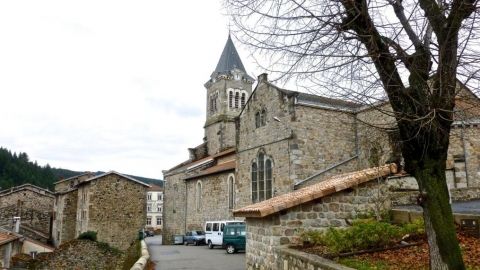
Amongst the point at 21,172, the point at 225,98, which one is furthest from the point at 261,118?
the point at 21,172

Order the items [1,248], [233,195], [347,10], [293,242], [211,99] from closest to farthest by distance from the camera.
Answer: [347,10], [293,242], [1,248], [233,195], [211,99]

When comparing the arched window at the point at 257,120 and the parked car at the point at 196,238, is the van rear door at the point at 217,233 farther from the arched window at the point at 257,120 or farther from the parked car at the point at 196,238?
the arched window at the point at 257,120

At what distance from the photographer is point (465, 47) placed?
520 cm

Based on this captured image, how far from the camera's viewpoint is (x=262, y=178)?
23500mm

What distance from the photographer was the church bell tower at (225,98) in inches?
1666

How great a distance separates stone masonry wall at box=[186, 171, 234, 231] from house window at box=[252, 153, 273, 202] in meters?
4.12

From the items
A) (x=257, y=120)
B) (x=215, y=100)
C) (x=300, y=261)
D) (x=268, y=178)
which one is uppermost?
(x=215, y=100)

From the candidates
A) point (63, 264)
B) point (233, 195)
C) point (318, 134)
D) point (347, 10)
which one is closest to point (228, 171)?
point (233, 195)

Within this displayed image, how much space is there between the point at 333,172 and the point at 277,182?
2948 mm

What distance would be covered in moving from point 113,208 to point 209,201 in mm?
7928

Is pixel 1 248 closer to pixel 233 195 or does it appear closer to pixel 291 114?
pixel 233 195

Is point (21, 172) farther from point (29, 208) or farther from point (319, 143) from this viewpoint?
point (319, 143)

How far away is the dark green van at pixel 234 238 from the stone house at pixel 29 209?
90.9 feet

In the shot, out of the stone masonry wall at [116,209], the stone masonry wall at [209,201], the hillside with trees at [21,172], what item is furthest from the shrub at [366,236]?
the hillside with trees at [21,172]
